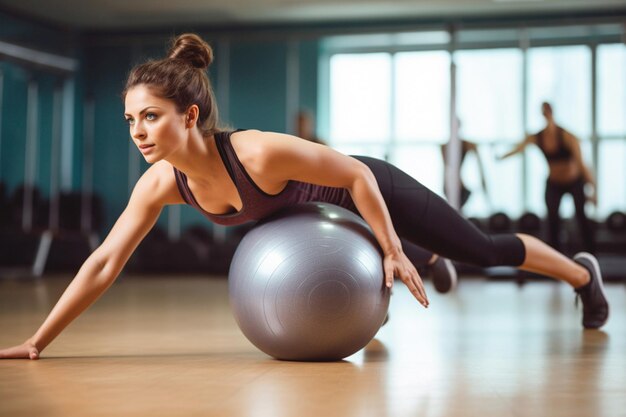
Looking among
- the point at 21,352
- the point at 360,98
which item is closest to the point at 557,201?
the point at 360,98

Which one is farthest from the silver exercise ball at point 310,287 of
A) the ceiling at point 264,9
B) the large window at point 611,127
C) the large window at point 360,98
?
the large window at point 611,127

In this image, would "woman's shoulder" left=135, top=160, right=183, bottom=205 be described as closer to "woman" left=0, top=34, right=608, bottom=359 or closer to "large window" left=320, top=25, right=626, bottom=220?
"woman" left=0, top=34, right=608, bottom=359

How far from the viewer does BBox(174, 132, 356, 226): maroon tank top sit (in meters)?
2.20

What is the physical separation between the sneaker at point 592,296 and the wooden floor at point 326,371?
7 cm

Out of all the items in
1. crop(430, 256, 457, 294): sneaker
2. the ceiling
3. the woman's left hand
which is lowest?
crop(430, 256, 457, 294): sneaker

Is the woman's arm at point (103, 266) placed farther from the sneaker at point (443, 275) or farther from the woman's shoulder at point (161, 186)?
the sneaker at point (443, 275)

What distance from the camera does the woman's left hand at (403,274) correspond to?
7.26ft

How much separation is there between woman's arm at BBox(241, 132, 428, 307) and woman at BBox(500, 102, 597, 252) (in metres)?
4.19

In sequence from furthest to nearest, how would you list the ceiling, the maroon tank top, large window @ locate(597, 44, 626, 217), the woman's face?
large window @ locate(597, 44, 626, 217)
the ceiling
the maroon tank top
the woman's face

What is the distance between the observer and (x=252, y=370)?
210 cm

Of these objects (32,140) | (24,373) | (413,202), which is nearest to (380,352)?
(413,202)

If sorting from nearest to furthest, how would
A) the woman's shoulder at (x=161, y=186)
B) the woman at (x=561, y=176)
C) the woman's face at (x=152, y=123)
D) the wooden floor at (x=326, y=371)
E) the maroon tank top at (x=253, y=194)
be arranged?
1. the wooden floor at (x=326, y=371)
2. the woman's face at (x=152, y=123)
3. the maroon tank top at (x=253, y=194)
4. the woman's shoulder at (x=161, y=186)
5. the woman at (x=561, y=176)

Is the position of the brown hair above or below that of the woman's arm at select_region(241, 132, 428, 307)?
above

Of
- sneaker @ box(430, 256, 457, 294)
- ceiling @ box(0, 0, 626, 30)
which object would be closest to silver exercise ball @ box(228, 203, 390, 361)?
sneaker @ box(430, 256, 457, 294)
